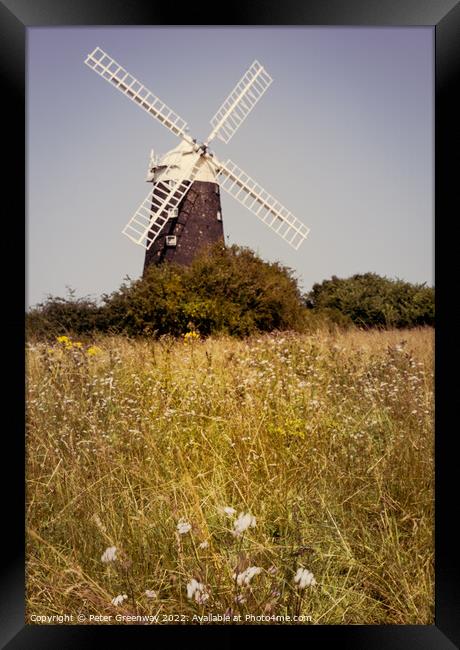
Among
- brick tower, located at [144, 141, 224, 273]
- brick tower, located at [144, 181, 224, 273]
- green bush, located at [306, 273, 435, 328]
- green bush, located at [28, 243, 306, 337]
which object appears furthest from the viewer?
brick tower, located at [144, 181, 224, 273]

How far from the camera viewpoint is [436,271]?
6.59 feet

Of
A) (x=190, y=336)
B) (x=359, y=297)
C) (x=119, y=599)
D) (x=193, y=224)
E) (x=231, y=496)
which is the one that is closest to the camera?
(x=119, y=599)

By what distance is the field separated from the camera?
6.69 feet

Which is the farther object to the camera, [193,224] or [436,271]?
[193,224]

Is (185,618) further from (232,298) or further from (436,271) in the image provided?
(232,298)

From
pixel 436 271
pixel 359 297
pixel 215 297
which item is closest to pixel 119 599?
pixel 436 271

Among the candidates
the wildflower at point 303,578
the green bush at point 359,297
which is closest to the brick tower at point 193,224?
the green bush at point 359,297

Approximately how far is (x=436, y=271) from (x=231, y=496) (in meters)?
1.33

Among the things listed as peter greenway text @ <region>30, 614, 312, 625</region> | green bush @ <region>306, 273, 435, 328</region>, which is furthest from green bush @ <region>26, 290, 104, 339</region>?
green bush @ <region>306, 273, 435, 328</region>

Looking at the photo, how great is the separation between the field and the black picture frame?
0.08 m

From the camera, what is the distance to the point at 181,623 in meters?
1.99

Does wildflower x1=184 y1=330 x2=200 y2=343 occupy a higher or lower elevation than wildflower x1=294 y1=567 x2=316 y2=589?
higher

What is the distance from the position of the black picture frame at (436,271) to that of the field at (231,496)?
8 cm

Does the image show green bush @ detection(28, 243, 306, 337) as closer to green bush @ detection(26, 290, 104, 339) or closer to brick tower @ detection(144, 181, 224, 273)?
green bush @ detection(26, 290, 104, 339)
